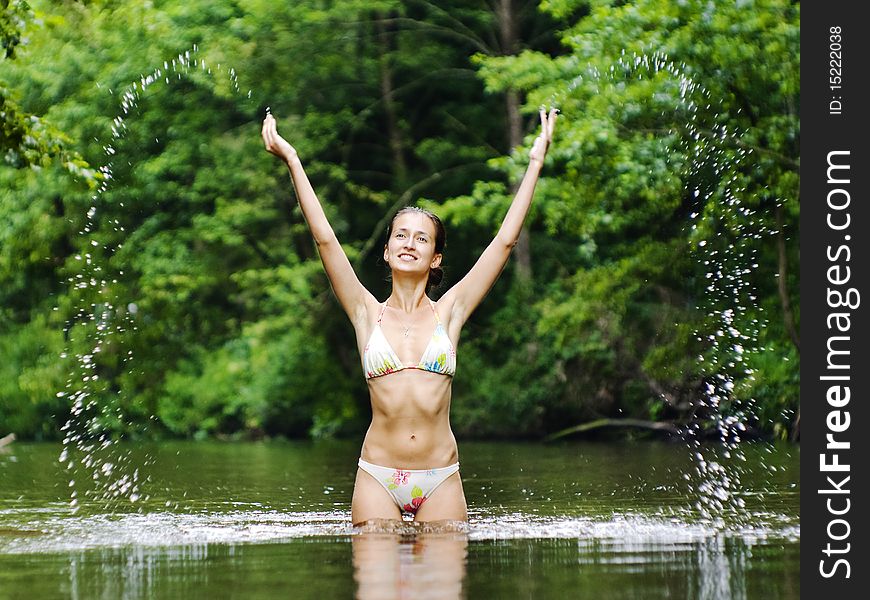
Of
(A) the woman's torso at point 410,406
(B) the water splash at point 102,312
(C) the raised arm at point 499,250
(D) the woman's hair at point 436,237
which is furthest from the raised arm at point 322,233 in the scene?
(B) the water splash at point 102,312

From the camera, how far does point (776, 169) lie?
1906 centimetres

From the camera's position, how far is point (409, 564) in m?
6.85

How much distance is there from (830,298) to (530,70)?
1323 centimetres

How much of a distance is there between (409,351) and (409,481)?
2.25 feet

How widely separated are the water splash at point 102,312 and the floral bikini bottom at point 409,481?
21215mm

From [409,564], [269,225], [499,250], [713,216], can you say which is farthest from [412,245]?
[269,225]

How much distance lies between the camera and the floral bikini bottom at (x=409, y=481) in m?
8.37

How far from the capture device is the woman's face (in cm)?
851

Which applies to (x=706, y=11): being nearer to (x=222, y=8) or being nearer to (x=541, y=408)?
(x=541, y=408)

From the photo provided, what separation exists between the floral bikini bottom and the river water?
0.57ft

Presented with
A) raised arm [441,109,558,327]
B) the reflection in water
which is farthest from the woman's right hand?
the reflection in water

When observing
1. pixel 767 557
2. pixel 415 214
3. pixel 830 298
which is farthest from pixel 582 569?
pixel 830 298

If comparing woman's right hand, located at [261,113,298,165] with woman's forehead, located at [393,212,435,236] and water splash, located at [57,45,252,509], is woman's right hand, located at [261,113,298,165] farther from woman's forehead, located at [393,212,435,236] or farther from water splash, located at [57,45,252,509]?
water splash, located at [57,45,252,509]

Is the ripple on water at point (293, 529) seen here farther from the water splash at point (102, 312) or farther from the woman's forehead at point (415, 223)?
the water splash at point (102, 312)
